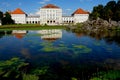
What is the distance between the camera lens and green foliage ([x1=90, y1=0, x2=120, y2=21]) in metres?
79.4

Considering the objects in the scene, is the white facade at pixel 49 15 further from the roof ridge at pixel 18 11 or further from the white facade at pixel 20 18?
the roof ridge at pixel 18 11

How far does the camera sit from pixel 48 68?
14.9 meters

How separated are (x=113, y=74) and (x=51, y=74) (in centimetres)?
365

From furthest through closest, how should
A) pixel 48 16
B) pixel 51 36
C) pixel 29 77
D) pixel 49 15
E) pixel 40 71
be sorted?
pixel 48 16 < pixel 49 15 < pixel 51 36 < pixel 40 71 < pixel 29 77

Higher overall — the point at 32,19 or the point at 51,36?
the point at 32,19

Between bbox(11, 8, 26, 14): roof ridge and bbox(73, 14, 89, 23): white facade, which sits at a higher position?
bbox(11, 8, 26, 14): roof ridge

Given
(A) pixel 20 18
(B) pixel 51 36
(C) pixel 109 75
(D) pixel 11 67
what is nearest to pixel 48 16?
(A) pixel 20 18

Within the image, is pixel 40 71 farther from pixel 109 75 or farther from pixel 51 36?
pixel 51 36

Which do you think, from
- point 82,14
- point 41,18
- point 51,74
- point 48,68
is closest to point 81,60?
point 48,68

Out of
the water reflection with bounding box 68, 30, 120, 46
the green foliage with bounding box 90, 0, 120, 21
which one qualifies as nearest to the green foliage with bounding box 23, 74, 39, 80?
the water reflection with bounding box 68, 30, 120, 46

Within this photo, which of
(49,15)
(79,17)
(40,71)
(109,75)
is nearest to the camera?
(109,75)

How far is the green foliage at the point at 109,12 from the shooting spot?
79375 mm

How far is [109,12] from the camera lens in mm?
79625

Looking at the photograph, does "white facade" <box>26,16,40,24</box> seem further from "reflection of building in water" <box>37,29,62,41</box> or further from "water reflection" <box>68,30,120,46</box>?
"water reflection" <box>68,30,120,46</box>
